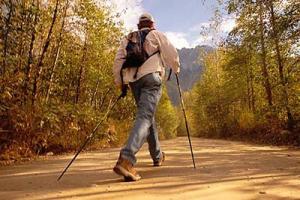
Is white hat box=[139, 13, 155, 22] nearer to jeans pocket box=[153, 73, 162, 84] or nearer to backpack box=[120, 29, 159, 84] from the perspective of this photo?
backpack box=[120, 29, 159, 84]

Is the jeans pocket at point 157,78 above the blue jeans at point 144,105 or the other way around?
above

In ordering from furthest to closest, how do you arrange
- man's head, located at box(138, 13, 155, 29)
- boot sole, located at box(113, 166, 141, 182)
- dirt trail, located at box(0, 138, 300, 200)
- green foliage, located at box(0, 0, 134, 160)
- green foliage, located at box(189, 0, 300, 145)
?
green foliage, located at box(189, 0, 300, 145)
green foliage, located at box(0, 0, 134, 160)
man's head, located at box(138, 13, 155, 29)
boot sole, located at box(113, 166, 141, 182)
dirt trail, located at box(0, 138, 300, 200)

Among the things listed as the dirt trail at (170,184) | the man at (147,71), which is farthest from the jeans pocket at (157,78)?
the dirt trail at (170,184)

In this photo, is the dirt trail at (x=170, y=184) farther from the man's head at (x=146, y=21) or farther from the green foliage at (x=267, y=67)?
the green foliage at (x=267, y=67)

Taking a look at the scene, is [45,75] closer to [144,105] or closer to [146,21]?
[146,21]

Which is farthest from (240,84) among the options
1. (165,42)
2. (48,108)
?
(165,42)

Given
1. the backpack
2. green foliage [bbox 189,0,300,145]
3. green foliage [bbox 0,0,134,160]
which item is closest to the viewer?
the backpack

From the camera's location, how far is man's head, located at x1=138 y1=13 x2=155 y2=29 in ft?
18.1

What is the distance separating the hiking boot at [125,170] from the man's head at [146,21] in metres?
1.89

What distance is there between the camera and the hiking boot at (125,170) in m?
4.58

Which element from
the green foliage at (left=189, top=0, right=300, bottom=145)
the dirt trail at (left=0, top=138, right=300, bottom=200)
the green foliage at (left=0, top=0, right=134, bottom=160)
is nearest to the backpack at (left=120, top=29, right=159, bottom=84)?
the dirt trail at (left=0, top=138, right=300, bottom=200)

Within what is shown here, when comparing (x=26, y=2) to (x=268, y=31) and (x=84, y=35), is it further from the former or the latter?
(x=268, y=31)

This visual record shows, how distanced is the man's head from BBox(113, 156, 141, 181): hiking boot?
189 centimetres

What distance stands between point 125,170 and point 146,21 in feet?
6.75
